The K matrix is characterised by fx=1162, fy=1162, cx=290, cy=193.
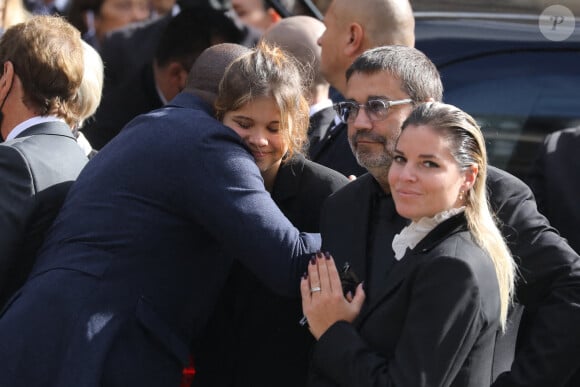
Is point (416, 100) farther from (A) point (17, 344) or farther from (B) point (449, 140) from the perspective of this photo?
(A) point (17, 344)

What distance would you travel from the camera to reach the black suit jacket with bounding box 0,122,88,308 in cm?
331

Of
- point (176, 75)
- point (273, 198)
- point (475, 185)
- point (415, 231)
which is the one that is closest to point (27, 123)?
point (273, 198)

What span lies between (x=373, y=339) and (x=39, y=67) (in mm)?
1390

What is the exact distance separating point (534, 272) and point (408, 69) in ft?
2.22

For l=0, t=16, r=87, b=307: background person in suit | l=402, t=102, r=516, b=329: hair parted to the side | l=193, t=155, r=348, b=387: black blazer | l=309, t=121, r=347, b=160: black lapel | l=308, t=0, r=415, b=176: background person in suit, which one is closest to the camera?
l=402, t=102, r=516, b=329: hair parted to the side

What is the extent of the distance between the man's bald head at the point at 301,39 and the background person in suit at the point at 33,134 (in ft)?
4.53

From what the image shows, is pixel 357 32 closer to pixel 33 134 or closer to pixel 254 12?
pixel 33 134

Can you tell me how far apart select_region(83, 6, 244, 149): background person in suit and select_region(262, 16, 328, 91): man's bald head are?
0.74m

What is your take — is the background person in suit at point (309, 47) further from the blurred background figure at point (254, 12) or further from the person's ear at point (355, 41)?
the blurred background figure at point (254, 12)

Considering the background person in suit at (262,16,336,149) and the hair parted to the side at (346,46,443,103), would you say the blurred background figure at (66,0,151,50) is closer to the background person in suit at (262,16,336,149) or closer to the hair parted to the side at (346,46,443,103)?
the background person in suit at (262,16,336,149)

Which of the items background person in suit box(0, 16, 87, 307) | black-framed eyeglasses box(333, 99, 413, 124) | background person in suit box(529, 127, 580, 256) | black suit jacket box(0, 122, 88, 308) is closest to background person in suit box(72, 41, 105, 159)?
background person in suit box(0, 16, 87, 307)

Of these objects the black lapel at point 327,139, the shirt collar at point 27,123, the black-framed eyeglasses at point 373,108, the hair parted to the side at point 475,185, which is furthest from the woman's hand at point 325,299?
the black lapel at point 327,139

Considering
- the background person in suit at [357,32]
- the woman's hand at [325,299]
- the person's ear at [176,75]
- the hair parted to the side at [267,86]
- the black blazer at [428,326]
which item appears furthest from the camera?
the person's ear at [176,75]

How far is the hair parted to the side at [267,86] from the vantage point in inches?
127
